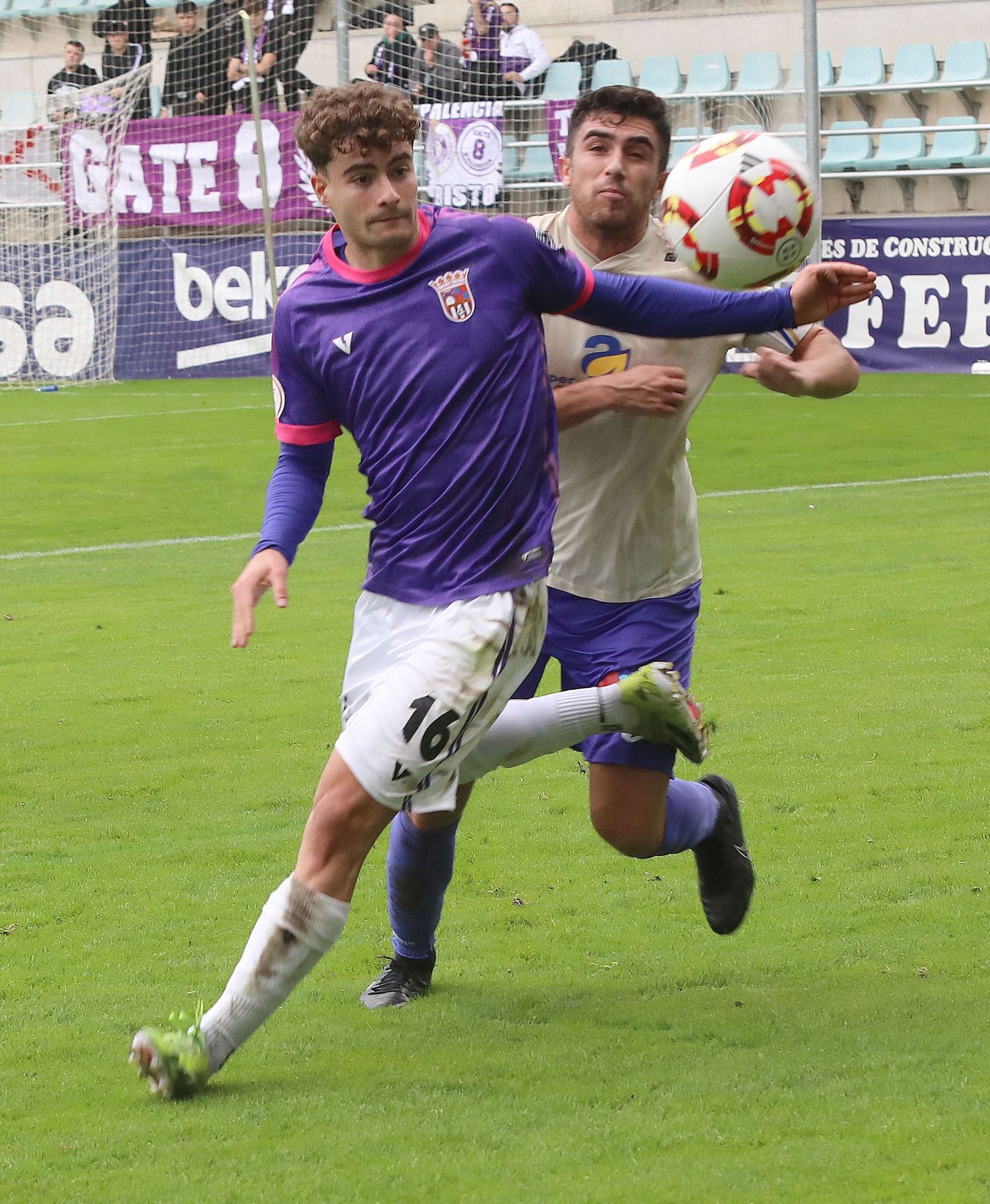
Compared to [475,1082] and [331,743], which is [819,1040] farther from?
[331,743]

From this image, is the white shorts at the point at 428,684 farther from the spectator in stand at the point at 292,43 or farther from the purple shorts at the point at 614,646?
the spectator in stand at the point at 292,43

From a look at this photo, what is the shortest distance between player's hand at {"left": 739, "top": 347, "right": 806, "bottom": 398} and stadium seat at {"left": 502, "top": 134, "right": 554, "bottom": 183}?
1704cm

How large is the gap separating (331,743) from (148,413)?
41.2ft

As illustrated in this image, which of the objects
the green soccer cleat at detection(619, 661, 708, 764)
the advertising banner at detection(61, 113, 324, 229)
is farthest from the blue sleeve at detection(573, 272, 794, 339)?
the advertising banner at detection(61, 113, 324, 229)

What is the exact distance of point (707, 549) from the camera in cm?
1035

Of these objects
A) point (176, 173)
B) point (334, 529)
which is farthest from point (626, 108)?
point (176, 173)

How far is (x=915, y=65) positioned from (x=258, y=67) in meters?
8.54

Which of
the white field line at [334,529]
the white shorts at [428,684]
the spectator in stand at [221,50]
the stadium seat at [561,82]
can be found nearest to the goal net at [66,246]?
the spectator in stand at [221,50]

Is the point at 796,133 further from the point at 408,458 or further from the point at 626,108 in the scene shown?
the point at 408,458

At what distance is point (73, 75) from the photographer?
23.6 m

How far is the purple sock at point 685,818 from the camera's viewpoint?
13.8 ft

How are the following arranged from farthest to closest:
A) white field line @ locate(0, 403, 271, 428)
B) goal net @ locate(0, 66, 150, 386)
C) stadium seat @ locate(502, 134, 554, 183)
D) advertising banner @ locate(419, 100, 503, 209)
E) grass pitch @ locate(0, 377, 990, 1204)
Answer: goal net @ locate(0, 66, 150, 386), stadium seat @ locate(502, 134, 554, 183), advertising banner @ locate(419, 100, 503, 209), white field line @ locate(0, 403, 271, 428), grass pitch @ locate(0, 377, 990, 1204)

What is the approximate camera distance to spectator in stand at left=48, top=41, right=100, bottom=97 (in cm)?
2338

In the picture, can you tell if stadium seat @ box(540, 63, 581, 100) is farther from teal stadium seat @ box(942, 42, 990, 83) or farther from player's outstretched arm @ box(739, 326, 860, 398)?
player's outstretched arm @ box(739, 326, 860, 398)
